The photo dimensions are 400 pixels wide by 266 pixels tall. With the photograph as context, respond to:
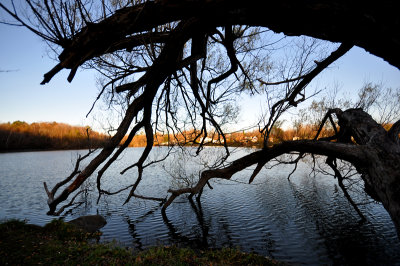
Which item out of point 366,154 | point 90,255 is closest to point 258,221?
point 90,255

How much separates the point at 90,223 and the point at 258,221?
23.1 feet

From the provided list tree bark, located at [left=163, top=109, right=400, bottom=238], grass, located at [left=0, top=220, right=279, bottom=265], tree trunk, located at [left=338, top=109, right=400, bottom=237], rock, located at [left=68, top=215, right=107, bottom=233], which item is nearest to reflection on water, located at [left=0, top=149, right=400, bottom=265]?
rock, located at [left=68, top=215, right=107, bottom=233]

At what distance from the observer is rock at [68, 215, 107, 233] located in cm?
910

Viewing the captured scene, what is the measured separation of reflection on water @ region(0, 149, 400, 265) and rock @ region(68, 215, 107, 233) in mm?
336

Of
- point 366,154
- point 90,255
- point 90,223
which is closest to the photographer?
point 366,154

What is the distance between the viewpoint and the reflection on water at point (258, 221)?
7438mm

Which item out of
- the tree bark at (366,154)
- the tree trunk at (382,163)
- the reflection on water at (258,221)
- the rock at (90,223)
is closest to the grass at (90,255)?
the reflection on water at (258,221)

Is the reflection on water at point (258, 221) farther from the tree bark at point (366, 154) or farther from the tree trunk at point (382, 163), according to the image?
the tree trunk at point (382, 163)

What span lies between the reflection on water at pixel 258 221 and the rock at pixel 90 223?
1.10 ft

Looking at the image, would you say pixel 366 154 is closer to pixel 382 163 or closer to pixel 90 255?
pixel 382 163

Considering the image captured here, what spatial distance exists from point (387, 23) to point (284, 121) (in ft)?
30.4

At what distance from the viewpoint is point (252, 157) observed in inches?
126

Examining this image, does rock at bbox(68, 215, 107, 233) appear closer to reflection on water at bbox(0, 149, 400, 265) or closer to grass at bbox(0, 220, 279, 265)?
Result: reflection on water at bbox(0, 149, 400, 265)

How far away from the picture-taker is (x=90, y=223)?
9.45 meters
